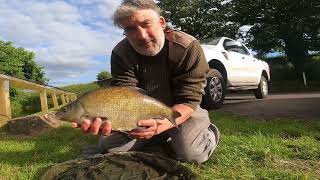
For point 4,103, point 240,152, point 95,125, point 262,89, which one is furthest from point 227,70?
point 95,125

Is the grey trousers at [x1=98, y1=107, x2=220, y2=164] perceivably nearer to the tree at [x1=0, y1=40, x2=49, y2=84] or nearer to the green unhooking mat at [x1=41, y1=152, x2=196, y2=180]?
the green unhooking mat at [x1=41, y1=152, x2=196, y2=180]

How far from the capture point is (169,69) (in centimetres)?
483

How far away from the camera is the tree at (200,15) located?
3906 centimetres

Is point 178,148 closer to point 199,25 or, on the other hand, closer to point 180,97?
Answer: point 180,97

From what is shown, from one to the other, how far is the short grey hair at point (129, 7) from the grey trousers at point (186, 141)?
4.47 feet

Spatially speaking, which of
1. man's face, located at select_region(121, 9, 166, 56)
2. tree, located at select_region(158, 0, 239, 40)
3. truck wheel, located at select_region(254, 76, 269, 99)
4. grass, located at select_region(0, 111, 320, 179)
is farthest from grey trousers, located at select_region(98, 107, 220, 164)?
tree, located at select_region(158, 0, 239, 40)

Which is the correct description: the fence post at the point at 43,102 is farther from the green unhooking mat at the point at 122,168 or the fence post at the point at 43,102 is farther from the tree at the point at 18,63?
the green unhooking mat at the point at 122,168

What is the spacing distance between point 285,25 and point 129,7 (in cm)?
2893

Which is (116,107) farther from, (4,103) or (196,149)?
(4,103)

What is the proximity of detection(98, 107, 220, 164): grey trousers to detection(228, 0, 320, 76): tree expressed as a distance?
27437 mm

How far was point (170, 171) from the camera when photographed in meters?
4.24

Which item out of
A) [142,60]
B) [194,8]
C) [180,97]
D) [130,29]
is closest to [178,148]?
[180,97]

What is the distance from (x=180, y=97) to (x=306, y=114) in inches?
202

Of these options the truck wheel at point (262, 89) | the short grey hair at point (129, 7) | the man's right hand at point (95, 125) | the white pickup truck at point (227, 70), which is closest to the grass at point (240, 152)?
the man's right hand at point (95, 125)
